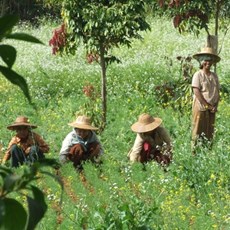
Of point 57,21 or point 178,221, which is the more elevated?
point 178,221

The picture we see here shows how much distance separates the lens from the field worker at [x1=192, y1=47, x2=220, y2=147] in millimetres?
9898

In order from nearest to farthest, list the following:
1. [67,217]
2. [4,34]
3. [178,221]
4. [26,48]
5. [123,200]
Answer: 1. [4,34]
2. [178,221]
3. [67,217]
4. [123,200]
5. [26,48]

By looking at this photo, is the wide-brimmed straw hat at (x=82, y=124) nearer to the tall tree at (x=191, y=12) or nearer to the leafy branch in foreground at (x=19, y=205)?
the tall tree at (x=191, y=12)

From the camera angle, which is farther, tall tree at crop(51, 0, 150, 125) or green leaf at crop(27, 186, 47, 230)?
tall tree at crop(51, 0, 150, 125)

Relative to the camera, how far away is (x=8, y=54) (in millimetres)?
1065

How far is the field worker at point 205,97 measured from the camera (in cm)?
990

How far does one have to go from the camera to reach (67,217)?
21.8ft

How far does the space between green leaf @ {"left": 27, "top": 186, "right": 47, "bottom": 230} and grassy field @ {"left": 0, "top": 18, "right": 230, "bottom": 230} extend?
3509 millimetres

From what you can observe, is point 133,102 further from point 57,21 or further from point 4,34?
point 57,21

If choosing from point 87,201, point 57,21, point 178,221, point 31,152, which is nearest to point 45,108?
point 31,152

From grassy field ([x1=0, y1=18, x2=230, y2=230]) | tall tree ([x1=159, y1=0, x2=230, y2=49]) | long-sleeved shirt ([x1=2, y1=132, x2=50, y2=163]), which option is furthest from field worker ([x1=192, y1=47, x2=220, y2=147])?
tall tree ([x1=159, y1=0, x2=230, y2=49])

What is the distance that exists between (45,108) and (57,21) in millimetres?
14528

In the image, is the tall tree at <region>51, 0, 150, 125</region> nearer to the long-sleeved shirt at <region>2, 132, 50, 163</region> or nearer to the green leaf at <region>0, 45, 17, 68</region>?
the long-sleeved shirt at <region>2, 132, 50, 163</region>

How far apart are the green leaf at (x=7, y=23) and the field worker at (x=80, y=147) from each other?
26.9 ft
